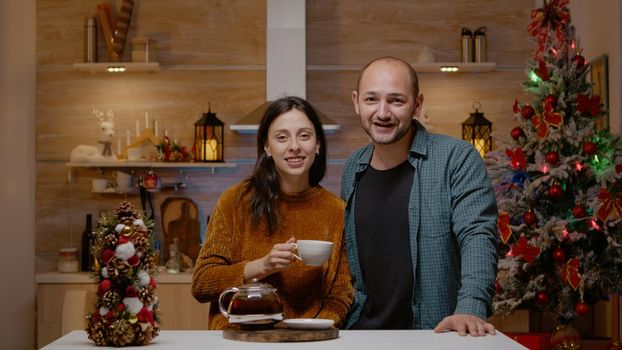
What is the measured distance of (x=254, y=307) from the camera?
2.27 m

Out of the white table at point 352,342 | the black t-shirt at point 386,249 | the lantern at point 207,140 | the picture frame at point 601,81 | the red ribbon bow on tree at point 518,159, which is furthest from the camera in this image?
the lantern at point 207,140

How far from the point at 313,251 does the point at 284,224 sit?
16.8 inches

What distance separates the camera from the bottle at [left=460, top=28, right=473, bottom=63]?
603 centimetres

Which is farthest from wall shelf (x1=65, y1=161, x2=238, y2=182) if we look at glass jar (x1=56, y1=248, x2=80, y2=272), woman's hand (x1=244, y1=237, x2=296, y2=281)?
woman's hand (x1=244, y1=237, x2=296, y2=281)

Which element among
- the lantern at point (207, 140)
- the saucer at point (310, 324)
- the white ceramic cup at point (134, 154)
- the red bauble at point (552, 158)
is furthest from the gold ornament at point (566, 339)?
the saucer at point (310, 324)

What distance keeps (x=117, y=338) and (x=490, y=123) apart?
13.7 feet

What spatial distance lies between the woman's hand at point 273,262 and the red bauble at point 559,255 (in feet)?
8.71

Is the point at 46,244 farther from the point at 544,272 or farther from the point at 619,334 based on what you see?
the point at 619,334

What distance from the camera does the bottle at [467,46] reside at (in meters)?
6.03

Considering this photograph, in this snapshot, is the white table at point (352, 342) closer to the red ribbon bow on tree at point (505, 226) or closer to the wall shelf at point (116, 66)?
the red ribbon bow on tree at point (505, 226)

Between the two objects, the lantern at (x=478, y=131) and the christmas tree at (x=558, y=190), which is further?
the lantern at (x=478, y=131)

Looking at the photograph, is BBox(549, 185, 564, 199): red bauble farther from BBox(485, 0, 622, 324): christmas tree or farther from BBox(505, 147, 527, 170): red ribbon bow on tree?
BBox(505, 147, 527, 170): red ribbon bow on tree

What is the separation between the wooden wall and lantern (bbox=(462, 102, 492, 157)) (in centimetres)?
14

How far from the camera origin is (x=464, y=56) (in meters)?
6.03
